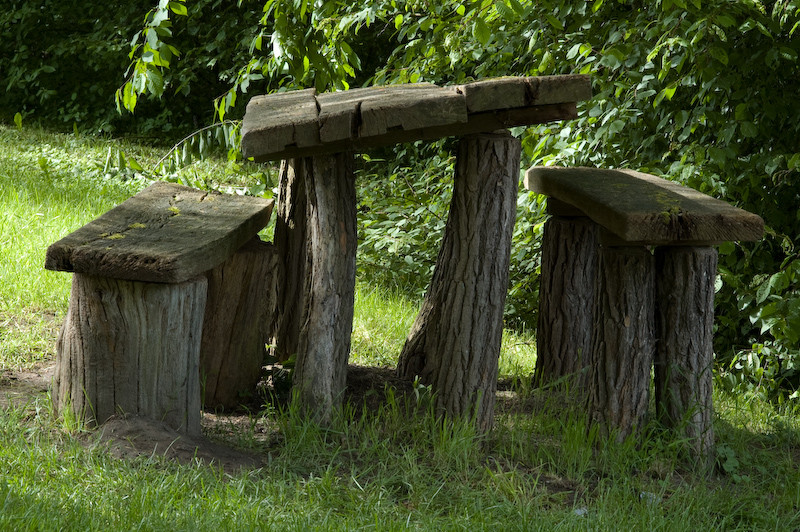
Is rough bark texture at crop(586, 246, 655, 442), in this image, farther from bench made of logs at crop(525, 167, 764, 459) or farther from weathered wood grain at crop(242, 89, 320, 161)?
weathered wood grain at crop(242, 89, 320, 161)

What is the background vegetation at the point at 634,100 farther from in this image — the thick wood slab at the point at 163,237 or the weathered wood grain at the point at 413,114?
the thick wood slab at the point at 163,237

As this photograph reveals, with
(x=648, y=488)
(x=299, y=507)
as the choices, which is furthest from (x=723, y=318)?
(x=299, y=507)

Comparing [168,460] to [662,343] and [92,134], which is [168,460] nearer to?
[662,343]


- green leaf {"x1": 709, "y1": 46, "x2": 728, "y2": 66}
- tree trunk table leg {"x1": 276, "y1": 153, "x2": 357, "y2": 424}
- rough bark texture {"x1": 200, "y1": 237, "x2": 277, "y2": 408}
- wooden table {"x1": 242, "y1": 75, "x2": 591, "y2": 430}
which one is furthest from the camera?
green leaf {"x1": 709, "y1": 46, "x2": 728, "y2": 66}

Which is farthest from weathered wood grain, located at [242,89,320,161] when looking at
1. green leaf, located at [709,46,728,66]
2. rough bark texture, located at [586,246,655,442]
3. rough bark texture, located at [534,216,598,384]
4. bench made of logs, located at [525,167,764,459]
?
green leaf, located at [709,46,728,66]

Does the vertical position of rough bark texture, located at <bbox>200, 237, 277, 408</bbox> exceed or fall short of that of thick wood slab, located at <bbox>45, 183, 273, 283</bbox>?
it falls short

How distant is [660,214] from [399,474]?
1341 millimetres

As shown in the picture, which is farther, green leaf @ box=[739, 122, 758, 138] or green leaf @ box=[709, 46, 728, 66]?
green leaf @ box=[739, 122, 758, 138]

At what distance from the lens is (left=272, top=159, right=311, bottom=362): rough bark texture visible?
3.98 metres

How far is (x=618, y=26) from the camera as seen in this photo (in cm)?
552

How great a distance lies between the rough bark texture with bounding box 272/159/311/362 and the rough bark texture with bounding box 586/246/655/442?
1408 millimetres

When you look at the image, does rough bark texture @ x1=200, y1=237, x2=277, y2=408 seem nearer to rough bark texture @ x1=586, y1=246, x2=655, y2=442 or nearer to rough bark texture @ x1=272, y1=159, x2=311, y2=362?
rough bark texture @ x1=272, y1=159, x2=311, y2=362

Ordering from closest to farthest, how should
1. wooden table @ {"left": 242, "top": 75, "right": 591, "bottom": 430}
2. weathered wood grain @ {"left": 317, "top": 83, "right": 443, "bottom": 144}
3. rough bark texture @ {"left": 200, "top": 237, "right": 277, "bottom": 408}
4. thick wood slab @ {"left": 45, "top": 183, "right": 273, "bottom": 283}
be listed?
thick wood slab @ {"left": 45, "top": 183, "right": 273, "bottom": 283}, weathered wood grain @ {"left": 317, "top": 83, "right": 443, "bottom": 144}, wooden table @ {"left": 242, "top": 75, "right": 591, "bottom": 430}, rough bark texture @ {"left": 200, "top": 237, "right": 277, "bottom": 408}

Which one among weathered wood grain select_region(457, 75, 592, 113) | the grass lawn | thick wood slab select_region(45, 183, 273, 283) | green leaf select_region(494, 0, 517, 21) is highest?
green leaf select_region(494, 0, 517, 21)
